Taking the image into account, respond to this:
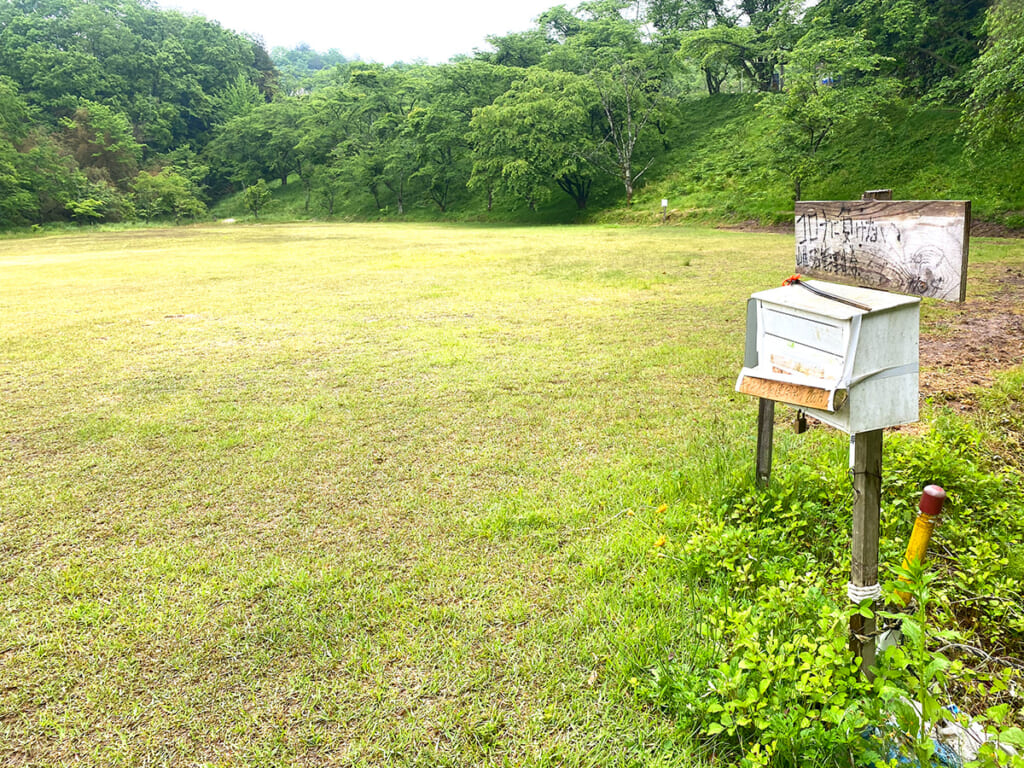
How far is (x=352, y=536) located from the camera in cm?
288

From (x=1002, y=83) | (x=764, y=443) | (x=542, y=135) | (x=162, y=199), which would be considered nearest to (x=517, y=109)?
(x=542, y=135)

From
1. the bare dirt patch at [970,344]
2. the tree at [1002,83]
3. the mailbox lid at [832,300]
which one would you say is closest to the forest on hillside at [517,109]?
the tree at [1002,83]

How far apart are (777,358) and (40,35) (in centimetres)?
7474

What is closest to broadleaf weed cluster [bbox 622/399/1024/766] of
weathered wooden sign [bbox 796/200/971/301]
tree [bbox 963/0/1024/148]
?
weathered wooden sign [bbox 796/200/971/301]

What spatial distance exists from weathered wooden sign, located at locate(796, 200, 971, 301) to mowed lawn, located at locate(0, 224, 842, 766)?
1.34 meters

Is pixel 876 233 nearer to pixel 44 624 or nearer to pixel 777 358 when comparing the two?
pixel 777 358

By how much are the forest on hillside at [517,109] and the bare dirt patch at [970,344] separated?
6082mm

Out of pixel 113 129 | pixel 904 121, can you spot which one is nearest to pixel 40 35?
pixel 113 129

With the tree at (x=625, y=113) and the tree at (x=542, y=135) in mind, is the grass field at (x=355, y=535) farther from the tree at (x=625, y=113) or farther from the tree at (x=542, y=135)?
the tree at (x=625, y=113)

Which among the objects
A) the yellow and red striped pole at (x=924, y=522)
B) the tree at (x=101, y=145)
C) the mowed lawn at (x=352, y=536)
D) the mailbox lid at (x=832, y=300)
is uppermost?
the tree at (x=101, y=145)

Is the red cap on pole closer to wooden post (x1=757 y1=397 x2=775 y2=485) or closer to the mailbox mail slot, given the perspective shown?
the mailbox mail slot

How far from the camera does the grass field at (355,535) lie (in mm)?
1854

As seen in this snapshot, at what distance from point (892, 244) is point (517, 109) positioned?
29552mm

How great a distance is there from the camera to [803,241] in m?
2.20
